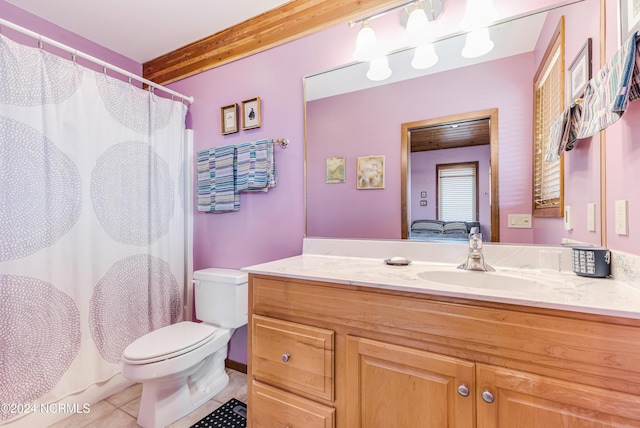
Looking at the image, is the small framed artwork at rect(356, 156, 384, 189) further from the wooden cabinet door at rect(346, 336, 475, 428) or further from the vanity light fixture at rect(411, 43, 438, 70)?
the wooden cabinet door at rect(346, 336, 475, 428)

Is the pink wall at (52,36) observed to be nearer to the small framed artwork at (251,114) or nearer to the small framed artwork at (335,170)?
the small framed artwork at (251,114)

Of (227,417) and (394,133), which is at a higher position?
(394,133)

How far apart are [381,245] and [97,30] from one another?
2420 mm

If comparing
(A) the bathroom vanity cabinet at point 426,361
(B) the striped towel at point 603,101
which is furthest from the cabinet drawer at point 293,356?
(B) the striped towel at point 603,101

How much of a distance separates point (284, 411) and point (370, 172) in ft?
3.90

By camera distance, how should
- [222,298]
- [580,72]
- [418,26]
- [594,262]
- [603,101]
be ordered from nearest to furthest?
[603,101] < [594,262] < [580,72] < [418,26] < [222,298]

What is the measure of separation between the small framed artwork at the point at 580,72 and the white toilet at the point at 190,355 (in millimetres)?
1834

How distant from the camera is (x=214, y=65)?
212cm

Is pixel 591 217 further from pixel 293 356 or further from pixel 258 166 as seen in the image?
pixel 258 166

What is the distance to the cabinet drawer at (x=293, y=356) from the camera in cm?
105

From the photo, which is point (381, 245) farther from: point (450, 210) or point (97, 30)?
point (97, 30)

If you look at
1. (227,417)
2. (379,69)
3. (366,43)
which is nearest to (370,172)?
(379,69)

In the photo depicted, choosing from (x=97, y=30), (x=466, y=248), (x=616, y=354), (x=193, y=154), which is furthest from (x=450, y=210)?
(x=97, y=30)

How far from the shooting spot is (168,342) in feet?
4.98
